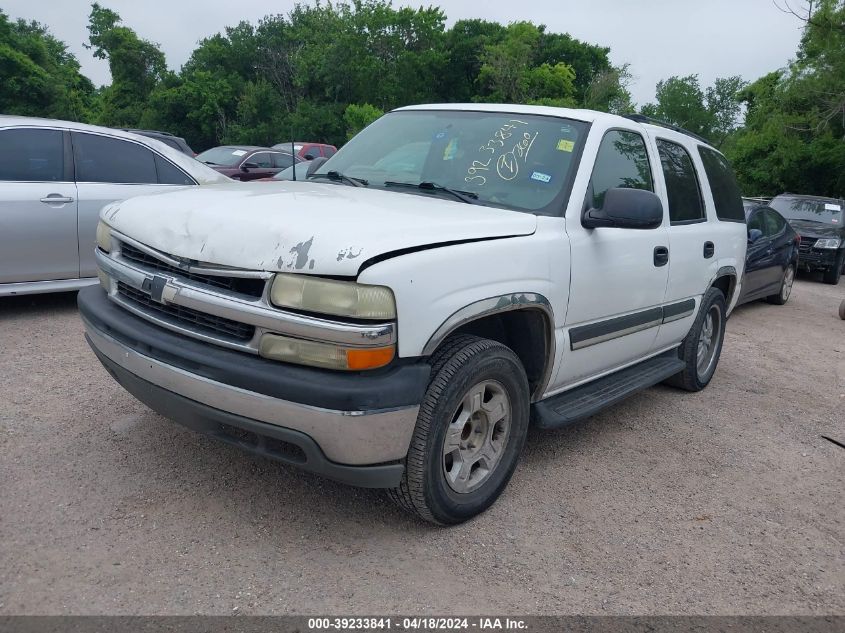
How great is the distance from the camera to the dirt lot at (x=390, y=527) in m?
2.71

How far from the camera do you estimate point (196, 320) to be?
114 inches

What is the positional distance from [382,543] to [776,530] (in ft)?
6.22

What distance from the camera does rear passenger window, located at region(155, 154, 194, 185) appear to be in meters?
6.71

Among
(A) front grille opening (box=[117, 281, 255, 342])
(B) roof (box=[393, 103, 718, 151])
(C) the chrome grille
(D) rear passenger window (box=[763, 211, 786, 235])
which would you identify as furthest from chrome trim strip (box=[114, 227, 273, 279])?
(C) the chrome grille

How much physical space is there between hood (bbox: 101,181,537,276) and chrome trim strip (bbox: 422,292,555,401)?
0.92ft

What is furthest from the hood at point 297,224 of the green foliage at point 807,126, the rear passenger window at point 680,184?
the green foliage at point 807,126

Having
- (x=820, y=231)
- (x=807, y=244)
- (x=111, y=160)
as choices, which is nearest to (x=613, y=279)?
(x=111, y=160)

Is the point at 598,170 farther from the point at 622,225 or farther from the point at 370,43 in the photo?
the point at 370,43

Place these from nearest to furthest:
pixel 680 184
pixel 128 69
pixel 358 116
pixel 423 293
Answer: pixel 423 293
pixel 680 184
pixel 358 116
pixel 128 69

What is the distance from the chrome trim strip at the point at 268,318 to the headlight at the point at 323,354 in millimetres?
25

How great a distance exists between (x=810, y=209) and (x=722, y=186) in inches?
416

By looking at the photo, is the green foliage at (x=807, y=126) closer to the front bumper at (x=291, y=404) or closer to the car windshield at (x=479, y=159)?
Answer: the car windshield at (x=479, y=159)

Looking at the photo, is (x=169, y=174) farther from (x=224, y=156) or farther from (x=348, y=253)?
(x=224, y=156)

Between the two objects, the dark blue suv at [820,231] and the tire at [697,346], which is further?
the dark blue suv at [820,231]
